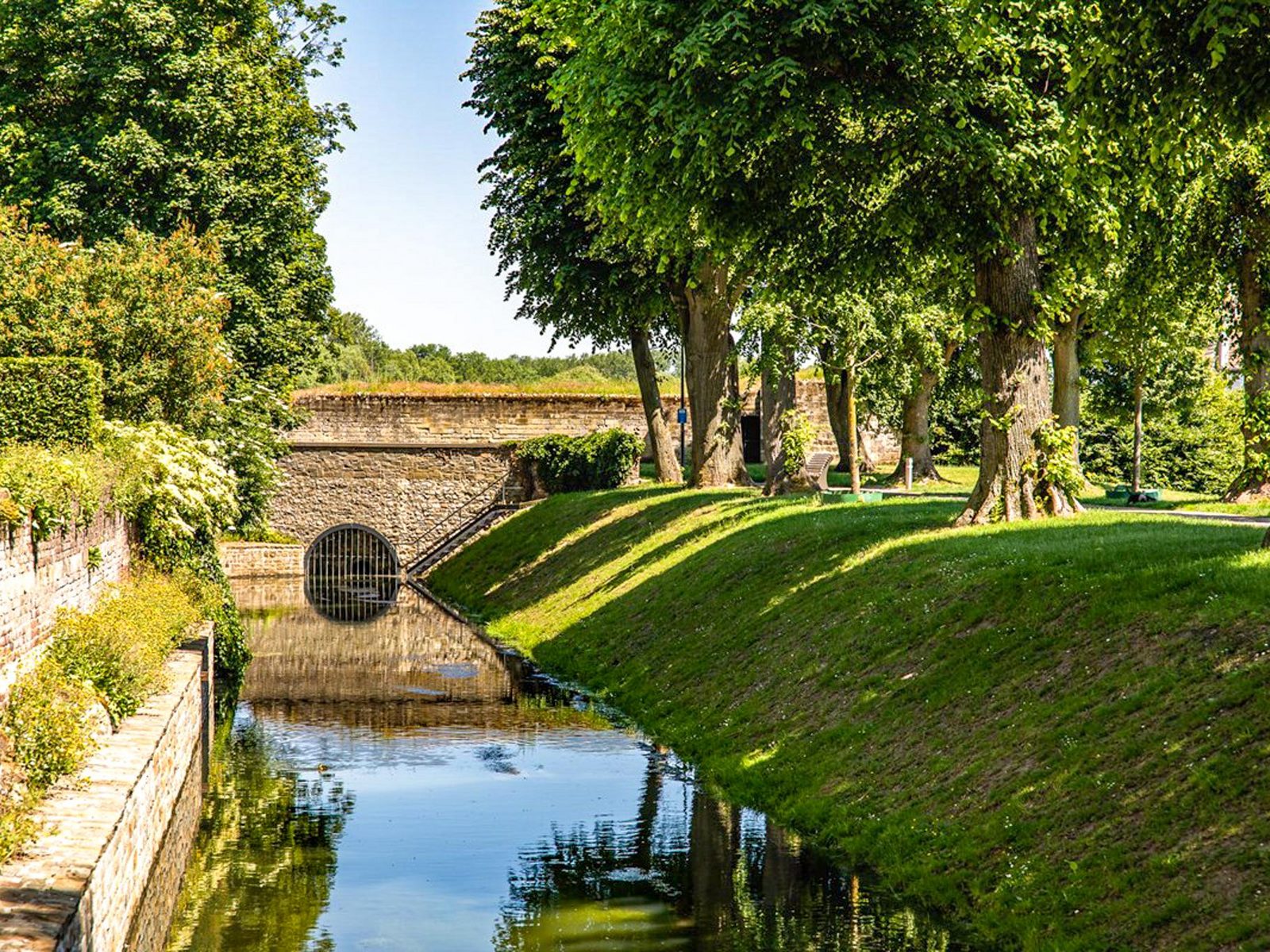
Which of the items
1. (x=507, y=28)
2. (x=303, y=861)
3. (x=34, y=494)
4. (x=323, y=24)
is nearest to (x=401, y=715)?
(x=303, y=861)

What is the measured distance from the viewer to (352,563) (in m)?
51.0

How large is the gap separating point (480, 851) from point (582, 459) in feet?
112

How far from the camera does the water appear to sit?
456 inches

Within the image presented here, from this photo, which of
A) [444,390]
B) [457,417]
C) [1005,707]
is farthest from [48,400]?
[444,390]

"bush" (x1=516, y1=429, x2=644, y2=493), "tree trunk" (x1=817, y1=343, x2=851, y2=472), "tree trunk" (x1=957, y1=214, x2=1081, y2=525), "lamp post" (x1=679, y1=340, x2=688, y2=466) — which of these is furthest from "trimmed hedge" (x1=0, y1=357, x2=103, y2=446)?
"bush" (x1=516, y1=429, x2=644, y2=493)

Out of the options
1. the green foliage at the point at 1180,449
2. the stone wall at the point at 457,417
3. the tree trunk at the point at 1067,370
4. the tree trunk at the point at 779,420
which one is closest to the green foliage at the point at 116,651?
the tree trunk at the point at 779,420

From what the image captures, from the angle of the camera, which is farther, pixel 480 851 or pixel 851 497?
pixel 851 497

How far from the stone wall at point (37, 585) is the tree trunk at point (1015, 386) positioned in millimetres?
11871

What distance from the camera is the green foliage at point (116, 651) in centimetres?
1355

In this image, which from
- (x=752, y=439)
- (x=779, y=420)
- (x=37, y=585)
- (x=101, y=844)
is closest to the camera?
(x=101, y=844)

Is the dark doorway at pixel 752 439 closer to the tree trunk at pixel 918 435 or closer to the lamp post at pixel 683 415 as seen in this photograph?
the lamp post at pixel 683 415

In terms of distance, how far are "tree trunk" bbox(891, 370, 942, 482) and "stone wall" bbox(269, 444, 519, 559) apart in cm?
1367

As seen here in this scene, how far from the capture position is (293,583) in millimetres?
47250

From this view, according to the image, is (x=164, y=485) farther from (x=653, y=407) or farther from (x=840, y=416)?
(x=840, y=416)
